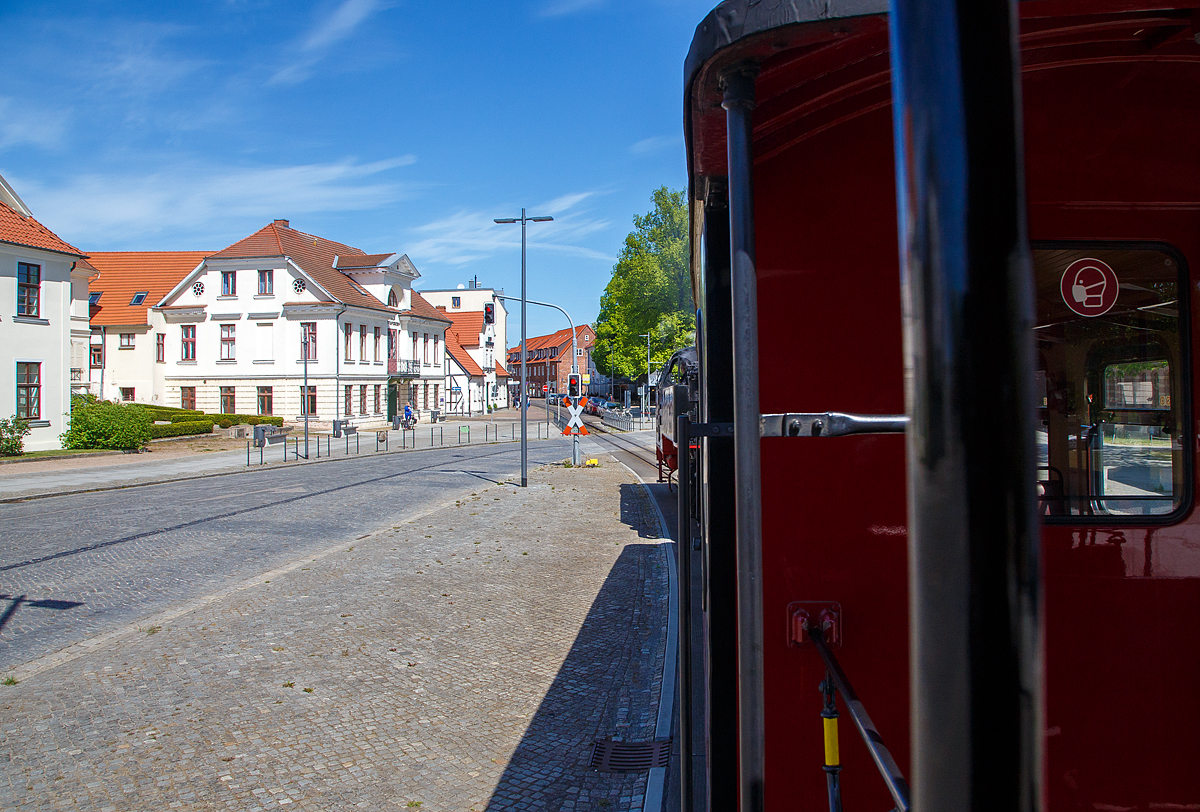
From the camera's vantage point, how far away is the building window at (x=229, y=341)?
44878mm

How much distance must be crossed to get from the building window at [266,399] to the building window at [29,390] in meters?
17.1

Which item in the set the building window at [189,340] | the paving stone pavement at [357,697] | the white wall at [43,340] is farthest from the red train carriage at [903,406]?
the building window at [189,340]

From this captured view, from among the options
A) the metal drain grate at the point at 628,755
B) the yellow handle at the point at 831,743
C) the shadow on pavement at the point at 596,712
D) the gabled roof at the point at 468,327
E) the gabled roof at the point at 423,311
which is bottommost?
the metal drain grate at the point at 628,755

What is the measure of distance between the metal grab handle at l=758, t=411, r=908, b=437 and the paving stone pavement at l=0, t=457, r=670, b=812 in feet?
10.7

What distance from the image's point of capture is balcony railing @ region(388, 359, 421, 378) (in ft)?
168

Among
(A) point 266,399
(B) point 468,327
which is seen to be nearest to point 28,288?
(A) point 266,399

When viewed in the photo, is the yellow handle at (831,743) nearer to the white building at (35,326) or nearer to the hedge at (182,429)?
the white building at (35,326)

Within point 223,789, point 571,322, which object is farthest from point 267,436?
point 223,789

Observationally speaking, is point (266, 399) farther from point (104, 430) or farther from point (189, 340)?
point (104, 430)

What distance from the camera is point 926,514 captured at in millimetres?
640

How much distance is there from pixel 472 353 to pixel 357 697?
7973 centimetres

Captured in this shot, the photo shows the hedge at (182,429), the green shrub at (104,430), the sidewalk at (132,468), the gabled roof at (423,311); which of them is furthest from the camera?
the gabled roof at (423,311)

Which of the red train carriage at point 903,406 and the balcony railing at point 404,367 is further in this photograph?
the balcony railing at point 404,367

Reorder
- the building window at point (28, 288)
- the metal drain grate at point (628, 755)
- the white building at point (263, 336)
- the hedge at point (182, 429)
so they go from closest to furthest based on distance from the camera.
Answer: the metal drain grate at point (628, 755)
the building window at point (28, 288)
the hedge at point (182, 429)
the white building at point (263, 336)
